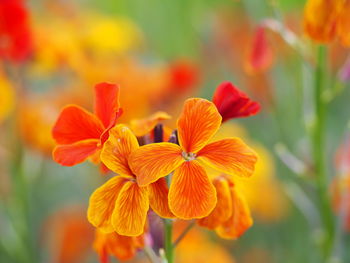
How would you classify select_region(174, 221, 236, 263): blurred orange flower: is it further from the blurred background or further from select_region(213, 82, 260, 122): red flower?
select_region(213, 82, 260, 122): red flower

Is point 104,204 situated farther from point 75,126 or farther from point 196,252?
point 196,252

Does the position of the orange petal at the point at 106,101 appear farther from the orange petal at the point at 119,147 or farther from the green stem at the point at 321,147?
the green stem at the point at 321,147

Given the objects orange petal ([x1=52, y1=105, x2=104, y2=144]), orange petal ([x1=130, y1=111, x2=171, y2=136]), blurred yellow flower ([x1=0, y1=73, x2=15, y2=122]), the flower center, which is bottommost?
the flower center

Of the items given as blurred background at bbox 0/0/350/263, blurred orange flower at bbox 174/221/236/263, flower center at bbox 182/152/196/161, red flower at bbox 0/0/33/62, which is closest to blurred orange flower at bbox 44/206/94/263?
blurred background at bbox 0/0/350/263

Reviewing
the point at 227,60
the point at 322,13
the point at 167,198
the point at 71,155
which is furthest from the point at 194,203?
the point at 227,60

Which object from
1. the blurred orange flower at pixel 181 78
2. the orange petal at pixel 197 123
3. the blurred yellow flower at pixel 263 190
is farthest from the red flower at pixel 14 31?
the orange petal at pixel 197 123

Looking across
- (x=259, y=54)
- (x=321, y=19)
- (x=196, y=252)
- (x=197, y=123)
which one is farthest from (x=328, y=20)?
(x=196, y=252)

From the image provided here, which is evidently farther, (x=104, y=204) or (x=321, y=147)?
(x=321, y=147)
